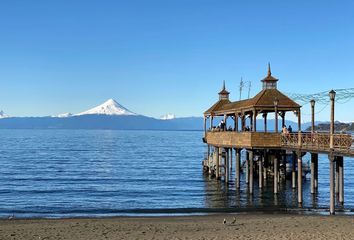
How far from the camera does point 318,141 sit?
29.1 meters

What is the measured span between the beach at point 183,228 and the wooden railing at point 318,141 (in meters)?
3.63

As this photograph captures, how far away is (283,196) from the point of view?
36.9 meters

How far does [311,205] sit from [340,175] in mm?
2963

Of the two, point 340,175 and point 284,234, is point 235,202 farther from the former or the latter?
point 284,234

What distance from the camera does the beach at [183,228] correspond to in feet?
65.3

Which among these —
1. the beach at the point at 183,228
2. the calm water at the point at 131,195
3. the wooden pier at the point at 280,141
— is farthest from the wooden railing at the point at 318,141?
the calm water at the point at 131,195

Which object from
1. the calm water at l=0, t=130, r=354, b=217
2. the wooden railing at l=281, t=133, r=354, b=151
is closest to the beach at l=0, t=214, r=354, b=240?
the wooden railing at l=281, t=133, r=354, b=151

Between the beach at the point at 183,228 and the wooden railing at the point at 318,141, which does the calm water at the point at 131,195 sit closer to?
the wooden railing at the point at 318,141

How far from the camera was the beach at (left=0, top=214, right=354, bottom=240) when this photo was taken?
1991cm

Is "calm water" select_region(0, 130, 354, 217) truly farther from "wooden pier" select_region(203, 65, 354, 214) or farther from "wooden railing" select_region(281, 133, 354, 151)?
"wooden railing" select_region(281, 133, 354, 151)

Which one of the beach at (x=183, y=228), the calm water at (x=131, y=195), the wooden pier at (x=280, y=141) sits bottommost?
the calm water at (x=131, y=195)

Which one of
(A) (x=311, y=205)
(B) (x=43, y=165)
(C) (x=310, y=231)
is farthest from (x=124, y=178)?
(C) (x=310, y=231)

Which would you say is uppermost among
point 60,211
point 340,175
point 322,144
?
point 322,144

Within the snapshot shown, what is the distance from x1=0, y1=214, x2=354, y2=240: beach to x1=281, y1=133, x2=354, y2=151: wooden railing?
11.9 ft
